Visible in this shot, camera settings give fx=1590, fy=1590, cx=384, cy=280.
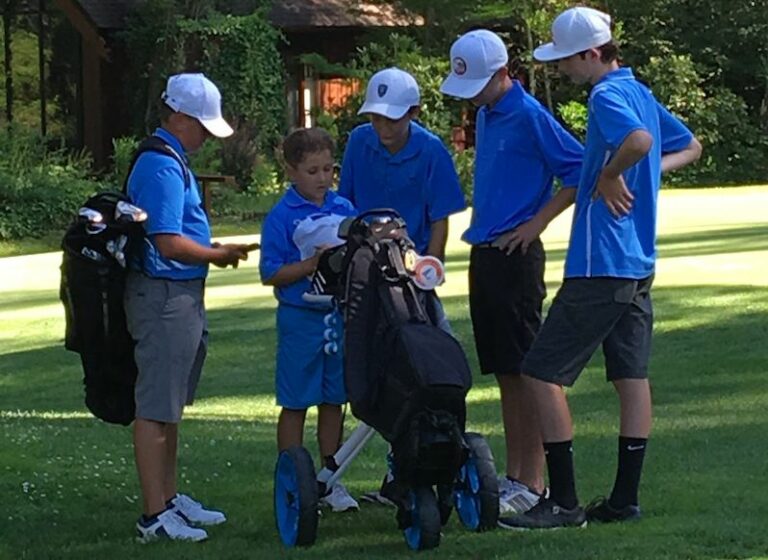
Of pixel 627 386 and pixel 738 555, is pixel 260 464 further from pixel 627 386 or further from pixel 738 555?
pixel 738 555

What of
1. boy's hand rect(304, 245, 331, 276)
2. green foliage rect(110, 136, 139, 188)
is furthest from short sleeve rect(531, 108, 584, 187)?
green foliage rect(110, 136, 139, 188)

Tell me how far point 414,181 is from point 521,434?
1.18 metres

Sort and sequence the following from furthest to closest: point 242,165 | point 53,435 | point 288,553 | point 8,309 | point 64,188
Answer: point 242,165, point 64,188, point 8,309, point 53,435, point 288,553

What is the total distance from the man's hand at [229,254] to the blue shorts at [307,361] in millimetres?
402

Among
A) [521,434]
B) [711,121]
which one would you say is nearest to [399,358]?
[521,434]

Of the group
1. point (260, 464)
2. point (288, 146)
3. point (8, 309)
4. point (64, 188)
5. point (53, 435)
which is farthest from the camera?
point (64, 188)

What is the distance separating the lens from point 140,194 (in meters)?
6.20

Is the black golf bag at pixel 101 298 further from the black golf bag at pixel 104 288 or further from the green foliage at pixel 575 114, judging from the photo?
the green foliage at pixel 575 114

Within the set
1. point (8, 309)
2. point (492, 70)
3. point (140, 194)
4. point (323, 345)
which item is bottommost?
point (8, 309)

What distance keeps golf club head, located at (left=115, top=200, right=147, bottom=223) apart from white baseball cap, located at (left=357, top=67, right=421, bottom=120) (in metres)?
1.10

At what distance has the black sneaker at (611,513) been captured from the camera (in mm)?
6266

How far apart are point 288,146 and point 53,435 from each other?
3.24 meters

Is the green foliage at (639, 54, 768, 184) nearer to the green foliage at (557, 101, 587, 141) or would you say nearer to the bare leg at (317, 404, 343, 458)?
the green foliage at (557, 101, 587, 141)

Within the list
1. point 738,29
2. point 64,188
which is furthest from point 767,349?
point 738,29
